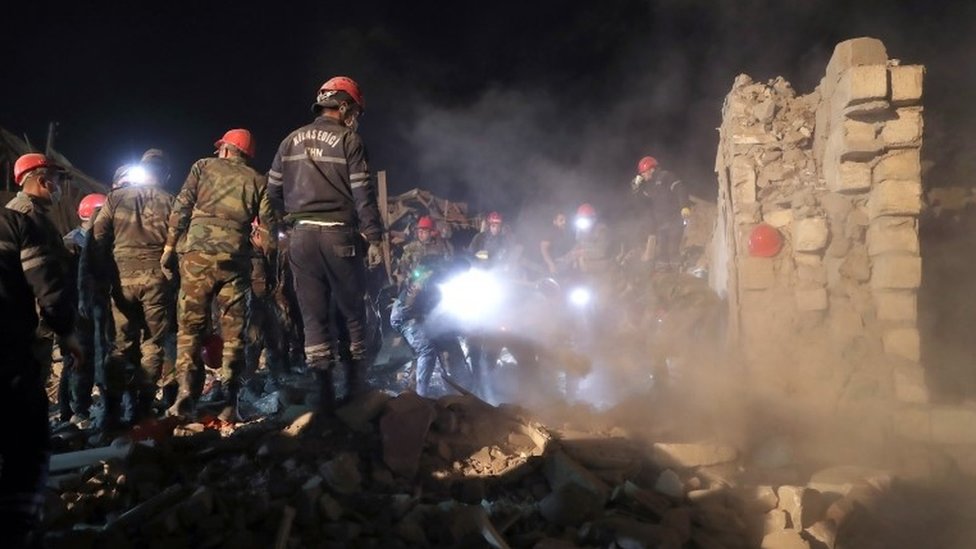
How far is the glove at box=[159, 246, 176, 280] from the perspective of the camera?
4.50 metres

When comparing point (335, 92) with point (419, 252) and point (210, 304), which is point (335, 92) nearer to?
point (210, 304)

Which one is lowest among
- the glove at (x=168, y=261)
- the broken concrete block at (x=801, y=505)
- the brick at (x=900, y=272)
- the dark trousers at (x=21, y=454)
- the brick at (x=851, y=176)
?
the broken concrete block at (x=801, y=505)

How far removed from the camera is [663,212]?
891cm

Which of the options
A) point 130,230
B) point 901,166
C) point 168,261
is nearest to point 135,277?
point 130,230

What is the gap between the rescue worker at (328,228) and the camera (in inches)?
157

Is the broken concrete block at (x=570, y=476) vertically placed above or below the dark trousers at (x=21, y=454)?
below

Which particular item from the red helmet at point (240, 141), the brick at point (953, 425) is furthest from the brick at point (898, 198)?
the red helmet at point (240, 141)

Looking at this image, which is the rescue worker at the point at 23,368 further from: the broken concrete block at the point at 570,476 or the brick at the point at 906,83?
the brick at the point at 906,83

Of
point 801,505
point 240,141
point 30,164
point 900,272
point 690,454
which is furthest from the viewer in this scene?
point 900,272

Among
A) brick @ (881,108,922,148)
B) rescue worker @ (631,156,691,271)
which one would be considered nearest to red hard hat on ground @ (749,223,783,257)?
brick @ (881,108,922,148)

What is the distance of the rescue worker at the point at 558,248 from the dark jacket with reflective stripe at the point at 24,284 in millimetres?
7572

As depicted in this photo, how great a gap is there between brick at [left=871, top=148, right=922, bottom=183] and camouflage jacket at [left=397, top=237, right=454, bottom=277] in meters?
4.54

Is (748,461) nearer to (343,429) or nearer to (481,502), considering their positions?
(481,502)

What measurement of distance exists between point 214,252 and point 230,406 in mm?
1208
